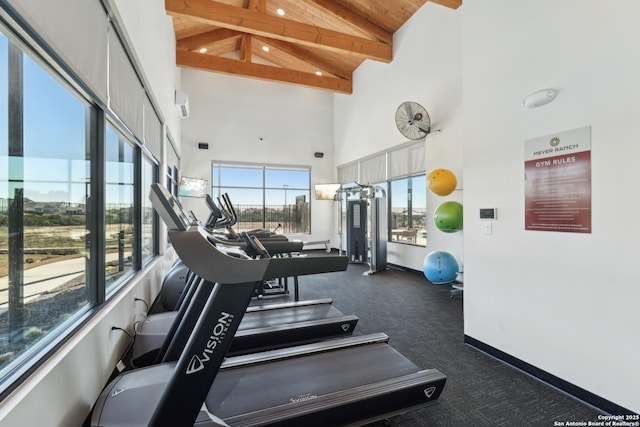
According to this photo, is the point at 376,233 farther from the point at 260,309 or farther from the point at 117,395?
the point at 117,395

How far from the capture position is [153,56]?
385 cm

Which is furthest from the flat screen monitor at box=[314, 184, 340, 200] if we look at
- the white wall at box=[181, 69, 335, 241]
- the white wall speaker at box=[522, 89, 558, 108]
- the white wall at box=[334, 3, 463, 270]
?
the white wall speaker at box=[522, 89, 558, 108]

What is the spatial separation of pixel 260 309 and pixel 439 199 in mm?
3828

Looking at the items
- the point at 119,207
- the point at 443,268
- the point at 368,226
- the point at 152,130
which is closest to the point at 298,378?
the point at 119,207

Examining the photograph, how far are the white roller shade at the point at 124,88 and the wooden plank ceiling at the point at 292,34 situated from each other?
3.07 meters

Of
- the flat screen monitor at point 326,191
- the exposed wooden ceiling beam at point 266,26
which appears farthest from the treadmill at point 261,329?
the flat screen monitor at point 326,191

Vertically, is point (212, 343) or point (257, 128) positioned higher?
point (257, 128)

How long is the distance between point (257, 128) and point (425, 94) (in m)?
5.03

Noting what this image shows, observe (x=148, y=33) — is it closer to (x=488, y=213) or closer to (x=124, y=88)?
(x=124, y=88)

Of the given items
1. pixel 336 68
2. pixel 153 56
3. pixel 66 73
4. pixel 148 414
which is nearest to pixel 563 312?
pixel 148 414

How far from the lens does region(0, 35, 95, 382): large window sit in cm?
134

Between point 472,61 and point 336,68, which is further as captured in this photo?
point 336,68

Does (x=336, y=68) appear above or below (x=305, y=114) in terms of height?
above

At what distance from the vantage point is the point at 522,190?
8.05 ft
